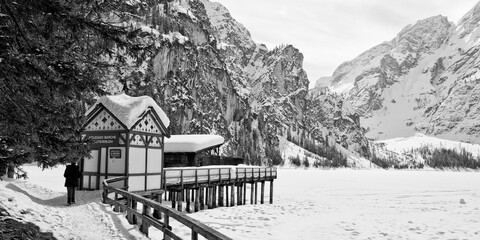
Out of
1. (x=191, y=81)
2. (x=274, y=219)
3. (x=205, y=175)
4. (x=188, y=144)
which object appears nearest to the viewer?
(x=274, y=219)

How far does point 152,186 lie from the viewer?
23.5 meters

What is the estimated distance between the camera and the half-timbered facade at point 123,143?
71.7 feet

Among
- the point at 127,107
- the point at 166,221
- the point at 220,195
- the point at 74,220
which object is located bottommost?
the point at 220,195

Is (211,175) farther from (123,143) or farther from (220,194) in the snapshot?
(123,143)

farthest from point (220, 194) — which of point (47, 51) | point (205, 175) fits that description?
point (47, 51)

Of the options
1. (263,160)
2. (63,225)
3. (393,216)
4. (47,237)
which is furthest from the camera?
(263,160)

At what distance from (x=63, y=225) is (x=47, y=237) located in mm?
2531

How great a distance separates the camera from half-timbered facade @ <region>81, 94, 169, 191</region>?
21.8m

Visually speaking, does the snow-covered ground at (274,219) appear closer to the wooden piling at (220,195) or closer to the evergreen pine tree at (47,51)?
the wooden piling at (220,195)

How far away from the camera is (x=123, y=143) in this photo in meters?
21.8

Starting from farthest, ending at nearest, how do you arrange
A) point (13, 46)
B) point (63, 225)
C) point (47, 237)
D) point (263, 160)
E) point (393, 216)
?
point (263, 160) → point (393, 216) → point (63, 225) → point (47, 237) → point (13, 46)

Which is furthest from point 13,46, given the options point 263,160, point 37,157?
point 263,160

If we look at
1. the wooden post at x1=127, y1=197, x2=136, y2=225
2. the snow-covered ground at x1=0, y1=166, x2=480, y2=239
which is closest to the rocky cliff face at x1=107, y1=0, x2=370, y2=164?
the snow-covered ground at x1=0, y1=166, x2=480, y2=239

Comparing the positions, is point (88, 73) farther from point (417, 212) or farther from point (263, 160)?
point (263, 160)
